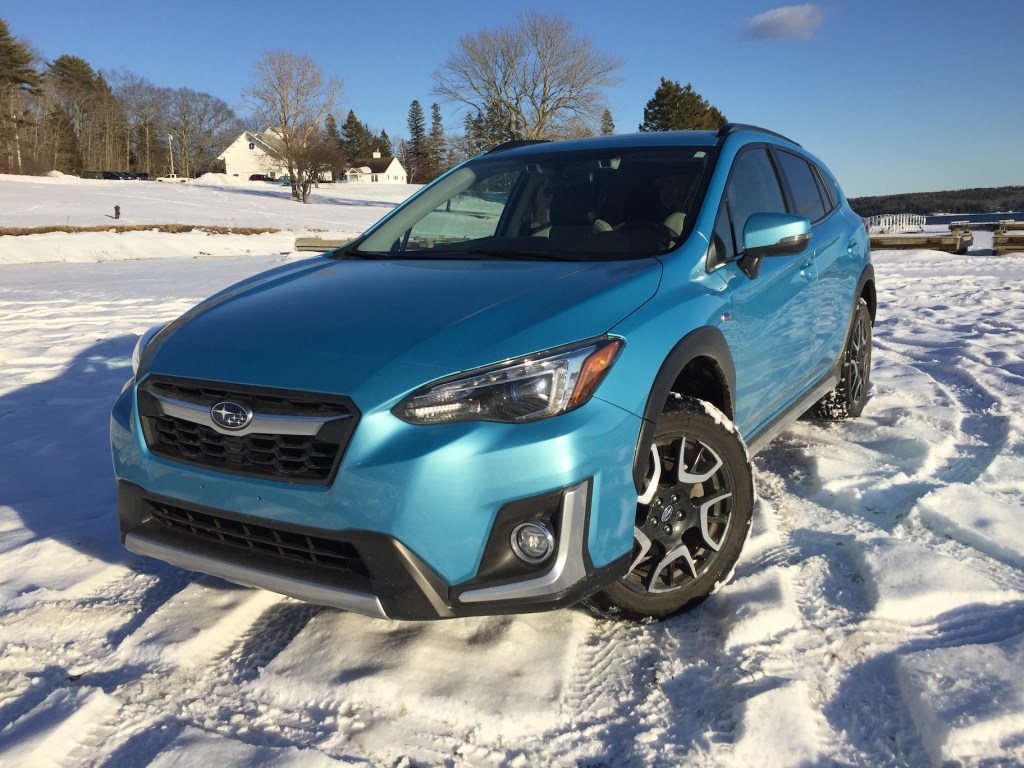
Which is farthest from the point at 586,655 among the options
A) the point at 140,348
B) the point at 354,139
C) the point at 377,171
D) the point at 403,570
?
the point at 354,139

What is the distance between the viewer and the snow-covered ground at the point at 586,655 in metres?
2.11

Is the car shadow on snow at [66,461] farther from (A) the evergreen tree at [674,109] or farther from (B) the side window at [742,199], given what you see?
(A) the evergreen tree at [674,109]

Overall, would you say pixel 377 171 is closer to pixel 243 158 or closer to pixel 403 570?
pixel 243 158

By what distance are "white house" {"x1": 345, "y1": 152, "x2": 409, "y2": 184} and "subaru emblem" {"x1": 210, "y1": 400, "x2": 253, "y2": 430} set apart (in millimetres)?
102913

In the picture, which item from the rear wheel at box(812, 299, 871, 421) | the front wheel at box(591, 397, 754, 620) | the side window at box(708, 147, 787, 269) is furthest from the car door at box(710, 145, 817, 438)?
the rear wheel at box(812, 299, 871, 421)

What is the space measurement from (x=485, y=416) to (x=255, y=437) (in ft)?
2.18

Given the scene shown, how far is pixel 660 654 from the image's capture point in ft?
8.35

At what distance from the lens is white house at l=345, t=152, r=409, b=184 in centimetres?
10288

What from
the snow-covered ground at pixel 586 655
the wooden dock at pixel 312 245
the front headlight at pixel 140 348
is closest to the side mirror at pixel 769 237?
the snow-covered ground at pixel 586 655

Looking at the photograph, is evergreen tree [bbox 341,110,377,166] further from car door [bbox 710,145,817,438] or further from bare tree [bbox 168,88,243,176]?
car door [bbox 710,145,817,438]

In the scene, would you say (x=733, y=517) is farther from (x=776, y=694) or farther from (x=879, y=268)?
(x=879, y=268)

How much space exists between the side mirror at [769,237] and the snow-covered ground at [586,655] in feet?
3.65

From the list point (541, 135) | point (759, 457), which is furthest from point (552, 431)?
point (541, 135)

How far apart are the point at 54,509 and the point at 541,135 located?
43415 mm
